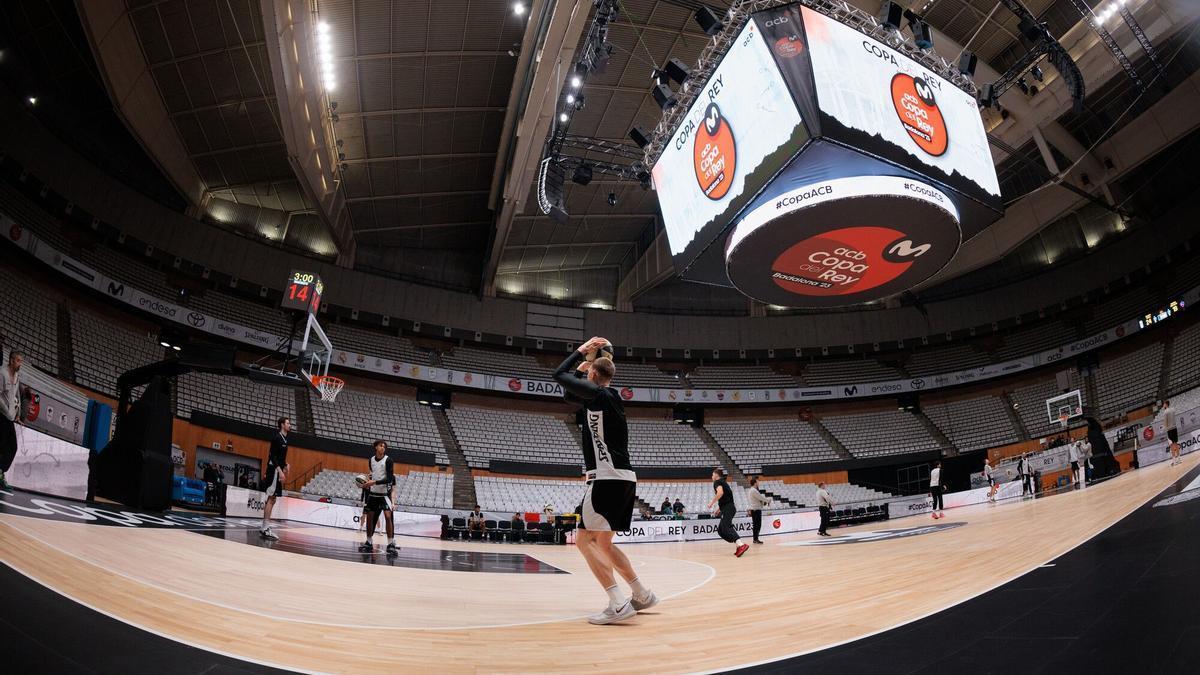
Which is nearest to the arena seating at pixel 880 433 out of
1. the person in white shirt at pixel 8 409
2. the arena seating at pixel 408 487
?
the arena seating at pixel 408 487

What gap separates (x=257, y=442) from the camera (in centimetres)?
2305

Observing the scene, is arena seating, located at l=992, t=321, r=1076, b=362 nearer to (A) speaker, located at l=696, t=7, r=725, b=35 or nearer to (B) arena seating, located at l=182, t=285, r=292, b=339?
(A) speaker, located at l=696, t=7, r=725, b=35

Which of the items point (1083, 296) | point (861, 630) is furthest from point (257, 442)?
point (1083, 296)

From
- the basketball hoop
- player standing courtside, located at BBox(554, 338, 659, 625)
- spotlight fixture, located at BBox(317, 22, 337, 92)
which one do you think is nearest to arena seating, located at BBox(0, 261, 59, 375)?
the basketball hoop

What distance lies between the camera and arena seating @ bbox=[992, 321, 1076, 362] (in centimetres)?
3048

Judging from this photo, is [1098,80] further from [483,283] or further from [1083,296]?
[483,283]

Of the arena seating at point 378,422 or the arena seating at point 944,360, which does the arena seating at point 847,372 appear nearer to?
the arena seating at point 944,360

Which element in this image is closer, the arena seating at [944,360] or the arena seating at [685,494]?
the arena seating at [685,494]

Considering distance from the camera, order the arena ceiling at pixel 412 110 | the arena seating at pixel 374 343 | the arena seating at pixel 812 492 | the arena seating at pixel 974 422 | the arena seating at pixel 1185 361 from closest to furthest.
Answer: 1. the arena ceiling at pixel 412 110
2. the arena seating at pixel 1185 361
3. the arena seating at pixel 812 492
4. the arena seating at pixel 974 422
5. the arena seating at pixel 374 343

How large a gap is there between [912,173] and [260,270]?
2683cm

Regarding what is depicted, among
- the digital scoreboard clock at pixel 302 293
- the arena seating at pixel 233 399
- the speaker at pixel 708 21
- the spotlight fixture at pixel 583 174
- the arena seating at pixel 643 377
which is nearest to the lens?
the speaker at pixel 708 21

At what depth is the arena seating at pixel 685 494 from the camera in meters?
26.3

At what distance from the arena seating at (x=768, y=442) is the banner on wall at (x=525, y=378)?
1.43 meters

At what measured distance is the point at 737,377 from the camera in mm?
A: 34906
